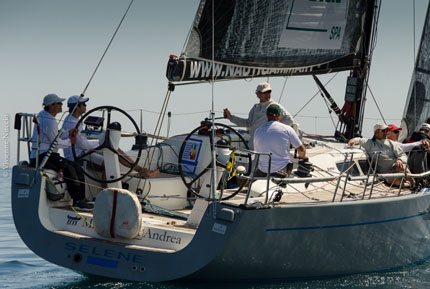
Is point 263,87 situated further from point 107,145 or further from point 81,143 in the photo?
point 81,143

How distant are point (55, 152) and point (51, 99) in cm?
53

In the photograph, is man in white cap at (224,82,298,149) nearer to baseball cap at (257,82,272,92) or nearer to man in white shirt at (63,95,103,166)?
baseball cap at (257,82,272,92)

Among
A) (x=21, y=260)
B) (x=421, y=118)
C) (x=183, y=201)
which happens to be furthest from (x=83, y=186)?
(x=421, y=118)

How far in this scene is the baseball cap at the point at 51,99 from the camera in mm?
7262

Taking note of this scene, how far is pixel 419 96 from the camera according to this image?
10961 millimetres

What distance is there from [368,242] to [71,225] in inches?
112

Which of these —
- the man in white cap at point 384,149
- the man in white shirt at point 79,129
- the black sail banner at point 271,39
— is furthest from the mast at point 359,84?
the man in white shirt at point 79,129

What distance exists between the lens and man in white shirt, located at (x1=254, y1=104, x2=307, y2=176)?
7059 mm

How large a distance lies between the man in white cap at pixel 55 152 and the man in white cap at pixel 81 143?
11cm

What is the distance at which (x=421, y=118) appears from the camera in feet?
35.6

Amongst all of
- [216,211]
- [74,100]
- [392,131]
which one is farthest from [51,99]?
[392,131]

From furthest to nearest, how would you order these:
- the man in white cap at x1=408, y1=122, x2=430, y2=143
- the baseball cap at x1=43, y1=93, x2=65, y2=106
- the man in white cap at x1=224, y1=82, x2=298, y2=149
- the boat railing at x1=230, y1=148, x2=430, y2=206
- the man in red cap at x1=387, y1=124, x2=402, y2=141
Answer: the man in white cap at x1=408, y1=122, x2=430, y2=143 < the man in red cap at x1=387, y1=124, x2=402, y2=141 < the man in white cap at x1=224, y1=82, x2=298, y2=149 < the baseball cap at x1=43, y1=93, x2=65, y2=106 < the boat railing at x1=230, y1=148, x2=430, y2=206

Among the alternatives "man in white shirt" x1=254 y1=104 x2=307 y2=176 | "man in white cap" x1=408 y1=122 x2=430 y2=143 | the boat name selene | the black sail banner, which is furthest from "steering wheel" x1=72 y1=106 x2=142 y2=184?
"man in white cap" x1=408 y1=122 x2=430 y2=143

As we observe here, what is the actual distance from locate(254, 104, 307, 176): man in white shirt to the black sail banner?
1634mm
